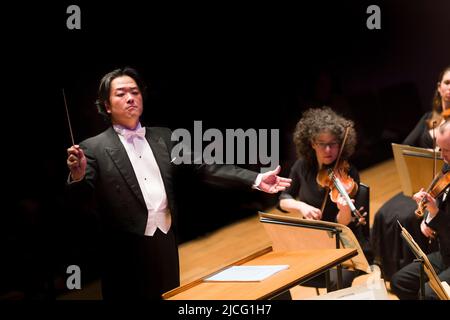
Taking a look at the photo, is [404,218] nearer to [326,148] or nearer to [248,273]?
[326,148]

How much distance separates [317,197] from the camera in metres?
3.77

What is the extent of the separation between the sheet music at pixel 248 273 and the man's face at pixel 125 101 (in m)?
0.82

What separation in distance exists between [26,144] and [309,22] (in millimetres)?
2129

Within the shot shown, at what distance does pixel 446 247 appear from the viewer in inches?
140

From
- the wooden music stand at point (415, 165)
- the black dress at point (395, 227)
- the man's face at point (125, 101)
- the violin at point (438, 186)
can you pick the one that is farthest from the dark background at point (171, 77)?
the violin at point (438, 186)

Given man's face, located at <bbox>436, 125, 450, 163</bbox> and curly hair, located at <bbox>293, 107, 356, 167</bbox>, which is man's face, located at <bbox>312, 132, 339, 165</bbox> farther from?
man's face, located at <bbox>436, 125, 450, 163</bbox>

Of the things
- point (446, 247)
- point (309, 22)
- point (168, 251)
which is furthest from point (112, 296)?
point (309, 22)

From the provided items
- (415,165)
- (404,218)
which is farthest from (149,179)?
(404,218)

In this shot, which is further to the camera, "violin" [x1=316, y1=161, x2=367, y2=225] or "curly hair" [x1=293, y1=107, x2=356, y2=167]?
"curly hair" [x1=293, y1=107, x2=356, y2=167]

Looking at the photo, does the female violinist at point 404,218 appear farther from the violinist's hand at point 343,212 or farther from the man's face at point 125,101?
the man's face at point 125,101

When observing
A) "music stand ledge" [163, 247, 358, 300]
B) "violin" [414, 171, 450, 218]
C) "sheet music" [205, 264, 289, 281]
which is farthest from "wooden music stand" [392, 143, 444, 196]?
"sheet music" [205, 264, 289, 281]

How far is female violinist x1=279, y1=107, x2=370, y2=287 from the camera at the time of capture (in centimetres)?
369

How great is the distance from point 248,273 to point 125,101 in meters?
0.96

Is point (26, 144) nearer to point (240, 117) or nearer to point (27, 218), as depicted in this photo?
point (27, 218)
